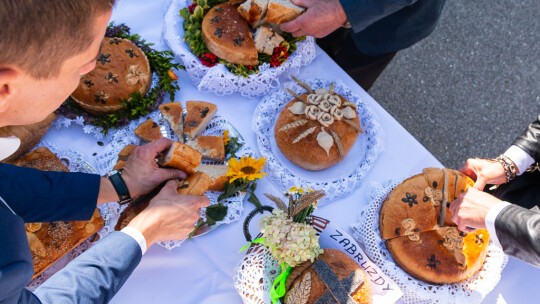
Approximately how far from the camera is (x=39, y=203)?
123cm

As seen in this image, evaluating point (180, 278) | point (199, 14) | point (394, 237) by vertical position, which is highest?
point (199, 14)

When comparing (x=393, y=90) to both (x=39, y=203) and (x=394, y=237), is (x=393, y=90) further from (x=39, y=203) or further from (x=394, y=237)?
(x=39, y=203)

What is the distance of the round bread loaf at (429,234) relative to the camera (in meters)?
1.33

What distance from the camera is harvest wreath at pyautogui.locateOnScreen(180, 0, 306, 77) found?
1681mm

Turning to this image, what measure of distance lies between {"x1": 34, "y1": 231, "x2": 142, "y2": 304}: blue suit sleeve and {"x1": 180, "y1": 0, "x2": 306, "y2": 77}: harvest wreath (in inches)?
34.2

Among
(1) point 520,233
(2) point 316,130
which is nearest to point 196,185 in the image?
(2) point 316,130

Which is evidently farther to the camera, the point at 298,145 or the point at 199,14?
the point at 199,14

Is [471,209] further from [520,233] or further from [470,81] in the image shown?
[470,81]

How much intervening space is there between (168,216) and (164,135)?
0.42 m

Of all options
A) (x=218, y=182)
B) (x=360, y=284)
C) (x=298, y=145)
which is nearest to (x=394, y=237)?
(x=360, y=284)

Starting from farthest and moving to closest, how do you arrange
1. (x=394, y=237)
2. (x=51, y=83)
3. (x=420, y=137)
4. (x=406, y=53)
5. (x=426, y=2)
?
(x=406, y=53)
(x=420, y=137)
(x=426, y=2)
(x=394, y=237)
(x=51, y=83)

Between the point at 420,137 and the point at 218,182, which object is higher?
the point at 218,182

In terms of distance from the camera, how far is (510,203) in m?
1.44

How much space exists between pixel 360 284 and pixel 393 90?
231cm
